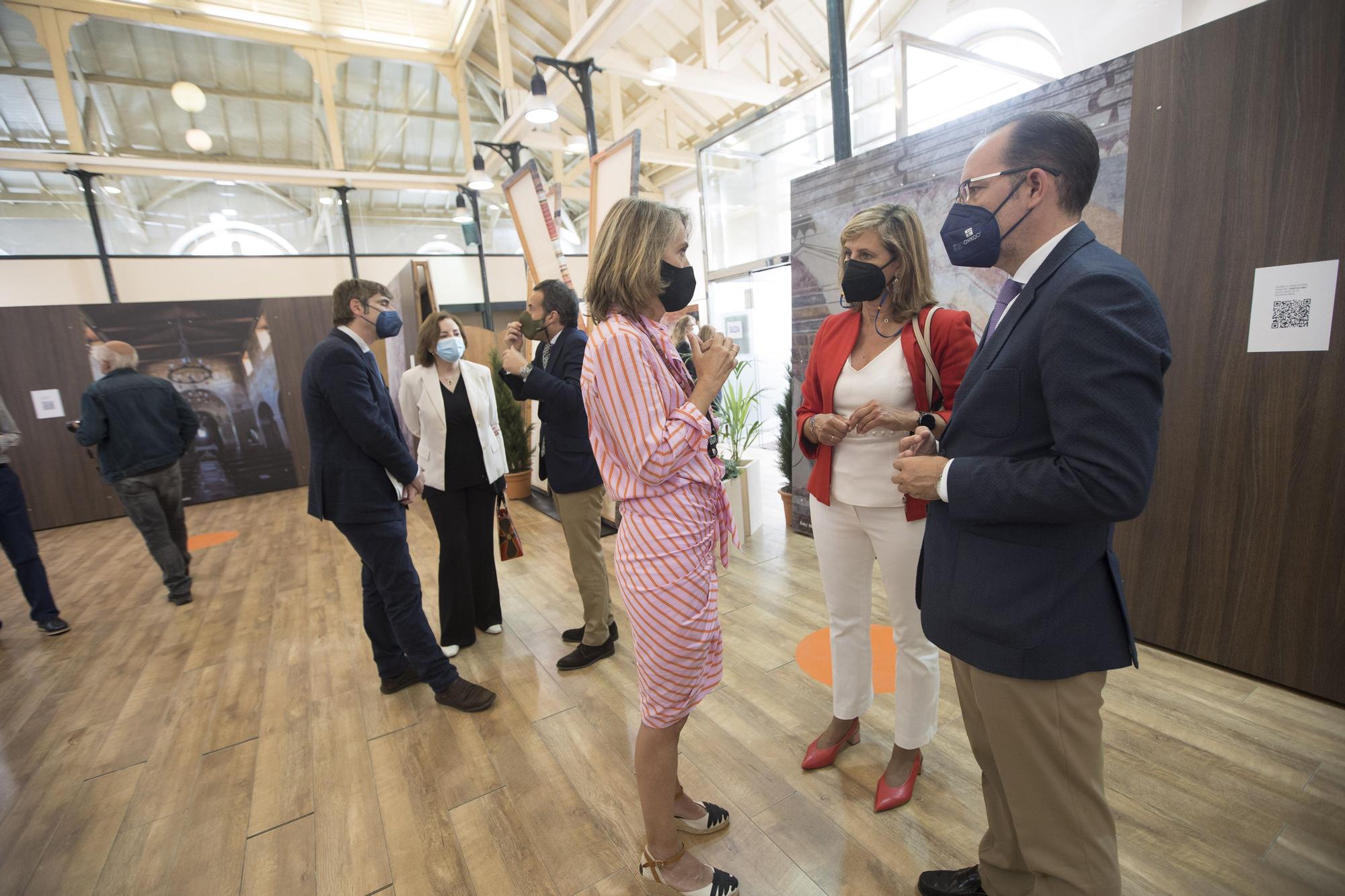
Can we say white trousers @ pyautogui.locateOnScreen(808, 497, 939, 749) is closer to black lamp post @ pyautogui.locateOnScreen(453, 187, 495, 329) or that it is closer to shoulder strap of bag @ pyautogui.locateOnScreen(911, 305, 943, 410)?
shoulder strap of bag @ pyautogui.locateOnScreen(911, 305, 943, 410)

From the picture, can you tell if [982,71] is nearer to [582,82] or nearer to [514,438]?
[582,82]

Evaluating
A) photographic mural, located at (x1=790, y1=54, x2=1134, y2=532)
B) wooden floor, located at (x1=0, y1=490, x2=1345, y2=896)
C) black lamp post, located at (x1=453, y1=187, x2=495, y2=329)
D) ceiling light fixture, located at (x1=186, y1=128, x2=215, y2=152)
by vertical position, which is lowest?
wooden floor, located at (x1=0, y1=490, x2=1345, y2=896)

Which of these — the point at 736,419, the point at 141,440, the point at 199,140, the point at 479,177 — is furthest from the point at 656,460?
the point at 199,140

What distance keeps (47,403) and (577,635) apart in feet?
24.4

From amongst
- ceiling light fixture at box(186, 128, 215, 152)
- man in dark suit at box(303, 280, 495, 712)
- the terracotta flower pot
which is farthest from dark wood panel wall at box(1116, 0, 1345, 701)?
ceiling light fixture at box(186, 128, 215, 152)

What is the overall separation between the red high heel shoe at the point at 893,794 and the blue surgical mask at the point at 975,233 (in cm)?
153

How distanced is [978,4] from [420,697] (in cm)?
838

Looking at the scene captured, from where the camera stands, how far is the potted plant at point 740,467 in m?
4.18

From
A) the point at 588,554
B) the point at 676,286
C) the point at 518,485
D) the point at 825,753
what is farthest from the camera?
the point at 518,485

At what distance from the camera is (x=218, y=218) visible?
8656mm

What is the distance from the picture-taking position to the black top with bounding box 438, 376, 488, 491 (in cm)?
274

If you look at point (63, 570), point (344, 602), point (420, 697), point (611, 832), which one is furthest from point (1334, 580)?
point (63, 570)

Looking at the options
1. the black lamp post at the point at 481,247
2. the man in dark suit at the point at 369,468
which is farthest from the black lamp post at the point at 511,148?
the man in dark suit at the point at 369,468

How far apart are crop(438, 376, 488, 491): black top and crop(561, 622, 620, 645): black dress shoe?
914mm
